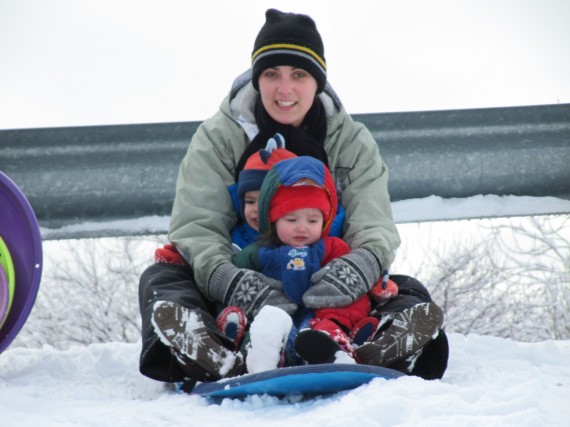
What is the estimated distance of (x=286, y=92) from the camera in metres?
3.68

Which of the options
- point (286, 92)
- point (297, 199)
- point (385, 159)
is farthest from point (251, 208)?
point (385, 159)

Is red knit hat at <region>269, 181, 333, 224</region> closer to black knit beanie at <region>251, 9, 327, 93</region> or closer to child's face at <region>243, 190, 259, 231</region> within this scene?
child's face at <region>243, 190, 259, 231</region>

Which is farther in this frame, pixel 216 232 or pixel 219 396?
pixel 216 232

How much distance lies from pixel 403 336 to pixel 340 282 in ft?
1.02

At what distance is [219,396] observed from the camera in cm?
283

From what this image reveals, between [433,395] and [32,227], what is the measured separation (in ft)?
5.31

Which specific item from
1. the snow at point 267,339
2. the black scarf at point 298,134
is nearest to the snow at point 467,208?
the black scarf at point 298,134

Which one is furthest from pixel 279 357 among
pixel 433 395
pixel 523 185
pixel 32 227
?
pixel 523 185

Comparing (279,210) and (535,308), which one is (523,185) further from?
(279,210)

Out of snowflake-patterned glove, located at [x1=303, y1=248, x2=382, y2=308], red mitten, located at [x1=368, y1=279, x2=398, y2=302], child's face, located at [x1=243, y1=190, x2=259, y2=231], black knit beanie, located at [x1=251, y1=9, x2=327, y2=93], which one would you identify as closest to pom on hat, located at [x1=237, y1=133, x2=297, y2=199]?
child's face, located at [x1=243, y1=190, x2=259, y2=231]

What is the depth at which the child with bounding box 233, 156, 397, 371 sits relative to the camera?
10.8ft

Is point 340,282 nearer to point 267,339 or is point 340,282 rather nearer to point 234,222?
point 267,339

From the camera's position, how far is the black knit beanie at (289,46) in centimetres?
367

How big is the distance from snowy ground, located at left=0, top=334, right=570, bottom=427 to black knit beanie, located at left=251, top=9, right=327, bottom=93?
1.20 m
